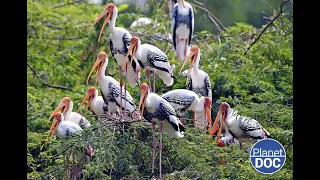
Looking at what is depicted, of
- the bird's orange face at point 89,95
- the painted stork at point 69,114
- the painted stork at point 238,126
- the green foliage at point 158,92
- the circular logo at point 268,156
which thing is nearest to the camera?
the circular logo at point 268,156

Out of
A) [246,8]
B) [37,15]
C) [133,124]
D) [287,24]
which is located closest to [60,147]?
[133,124]

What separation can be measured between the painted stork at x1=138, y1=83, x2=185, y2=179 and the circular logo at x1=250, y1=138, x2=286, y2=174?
0.77 meters

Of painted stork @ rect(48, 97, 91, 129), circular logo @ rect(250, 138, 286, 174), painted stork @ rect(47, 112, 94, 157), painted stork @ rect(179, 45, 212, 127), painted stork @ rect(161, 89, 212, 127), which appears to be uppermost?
painted stork @ rect(179, 45, 212, 127)

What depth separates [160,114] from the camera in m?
5.34

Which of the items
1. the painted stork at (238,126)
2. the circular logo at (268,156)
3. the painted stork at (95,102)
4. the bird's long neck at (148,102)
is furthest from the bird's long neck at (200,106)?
the circular logo at (268,156)

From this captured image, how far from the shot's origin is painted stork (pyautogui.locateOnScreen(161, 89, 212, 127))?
6.06 metres

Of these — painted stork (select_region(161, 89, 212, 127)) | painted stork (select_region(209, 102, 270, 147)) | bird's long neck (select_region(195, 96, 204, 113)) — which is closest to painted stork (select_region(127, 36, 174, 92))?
painted stork (select_region(161, 89, 212, 127))

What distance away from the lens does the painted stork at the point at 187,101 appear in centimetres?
606

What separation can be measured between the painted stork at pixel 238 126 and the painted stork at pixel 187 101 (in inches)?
9.8

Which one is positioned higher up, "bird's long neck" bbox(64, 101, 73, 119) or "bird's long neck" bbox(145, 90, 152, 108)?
"bird's long neck" bbox(145, 90, 152, 108)

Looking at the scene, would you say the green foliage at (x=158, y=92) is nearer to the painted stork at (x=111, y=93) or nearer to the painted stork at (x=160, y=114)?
the painted stork at (x=160, y=114)

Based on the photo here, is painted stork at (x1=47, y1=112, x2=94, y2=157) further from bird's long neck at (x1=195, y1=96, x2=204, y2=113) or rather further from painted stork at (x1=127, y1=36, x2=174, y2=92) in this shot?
bird's long neck at (x1=195, y1=96, x2=204, y2=113)
